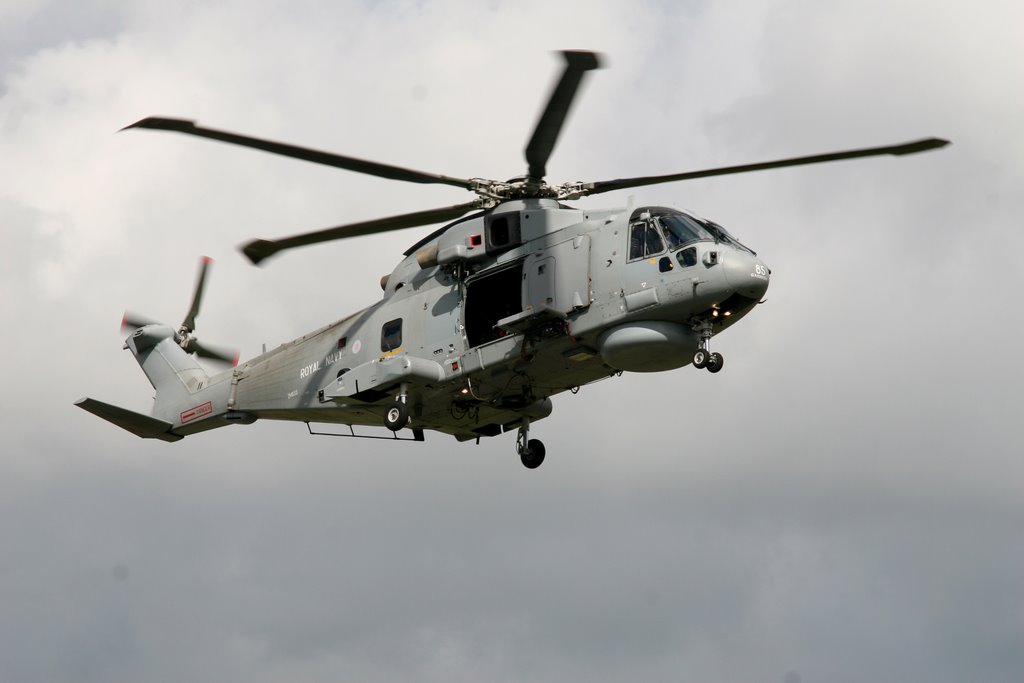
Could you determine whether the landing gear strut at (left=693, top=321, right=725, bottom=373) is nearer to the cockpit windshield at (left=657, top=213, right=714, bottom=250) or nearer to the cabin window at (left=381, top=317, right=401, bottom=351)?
the cockpit windshield at (left=657, top=213, right=714, bottom=250)

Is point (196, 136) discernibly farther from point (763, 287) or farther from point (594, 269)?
point (763, 287)

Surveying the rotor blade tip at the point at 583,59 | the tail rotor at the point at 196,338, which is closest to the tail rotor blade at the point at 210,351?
the tail rotor at the point at 196,338

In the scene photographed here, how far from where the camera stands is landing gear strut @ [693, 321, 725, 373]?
87.5 ft

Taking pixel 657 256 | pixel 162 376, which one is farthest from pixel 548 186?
pixel 162 376

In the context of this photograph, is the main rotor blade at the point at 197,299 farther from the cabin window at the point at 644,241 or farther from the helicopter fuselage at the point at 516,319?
the cabin window at the point at 644,241

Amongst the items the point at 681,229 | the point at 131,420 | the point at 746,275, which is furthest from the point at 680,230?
the point at 131,420

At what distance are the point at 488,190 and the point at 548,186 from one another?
51.8 inches

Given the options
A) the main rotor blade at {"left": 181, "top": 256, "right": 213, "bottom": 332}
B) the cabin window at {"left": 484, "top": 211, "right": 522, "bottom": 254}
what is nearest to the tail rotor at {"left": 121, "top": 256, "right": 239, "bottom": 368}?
the main rotor blade at {"left": 181, "top": 256, "right": 213, "bottom": 332}

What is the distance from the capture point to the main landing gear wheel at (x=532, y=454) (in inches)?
1250

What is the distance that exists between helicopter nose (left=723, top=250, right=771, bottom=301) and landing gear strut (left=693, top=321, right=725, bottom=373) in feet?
3.54

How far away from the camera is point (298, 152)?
2669 centimetres

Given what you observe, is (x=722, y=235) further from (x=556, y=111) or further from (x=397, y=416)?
(x=397, y=416)

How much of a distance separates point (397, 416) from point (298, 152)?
663cm

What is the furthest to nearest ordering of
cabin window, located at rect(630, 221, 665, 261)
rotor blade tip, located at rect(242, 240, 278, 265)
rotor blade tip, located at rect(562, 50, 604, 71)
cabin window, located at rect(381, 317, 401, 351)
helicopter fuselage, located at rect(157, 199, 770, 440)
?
1. cabin window, located at rect(381, 317, 401, 351)
2. rotor blade tip, located at rect(242, 240, 278, 265)
3. cabin window, located at rect(630, 221, 665, 261)
4. helicopter fuselage, located at rect(157, 199, 770, 440)
5. rotor blade tip, located at rect(562, 50, 604, 71)
